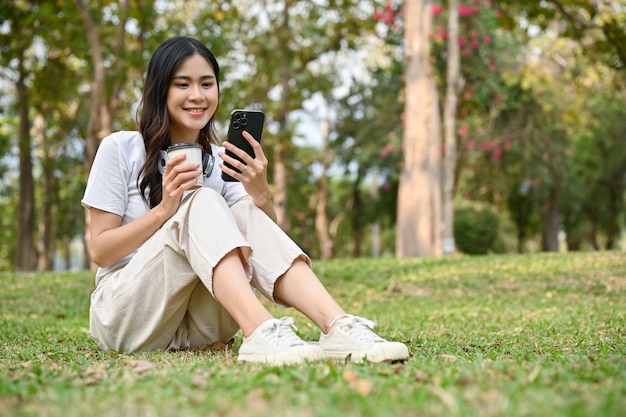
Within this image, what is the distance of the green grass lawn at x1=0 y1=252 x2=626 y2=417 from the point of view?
1.96m

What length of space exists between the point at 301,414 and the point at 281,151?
1506cm

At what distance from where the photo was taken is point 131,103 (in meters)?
21.7

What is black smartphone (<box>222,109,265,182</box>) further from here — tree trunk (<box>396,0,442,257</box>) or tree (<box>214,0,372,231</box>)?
tree (<box>214,0,372,231</box>)

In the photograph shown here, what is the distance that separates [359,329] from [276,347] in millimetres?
376

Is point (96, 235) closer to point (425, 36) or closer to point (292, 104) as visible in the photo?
point (425, 36)

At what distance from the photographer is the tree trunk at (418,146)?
12.3 m

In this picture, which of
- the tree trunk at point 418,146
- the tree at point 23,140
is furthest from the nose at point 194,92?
the tree at point 23,140

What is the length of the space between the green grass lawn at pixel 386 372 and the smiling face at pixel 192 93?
3.77ft

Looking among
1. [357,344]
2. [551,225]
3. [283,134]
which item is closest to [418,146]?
[283,134]

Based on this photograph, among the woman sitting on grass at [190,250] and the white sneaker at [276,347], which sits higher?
the woman sitting on grass at [190,250]

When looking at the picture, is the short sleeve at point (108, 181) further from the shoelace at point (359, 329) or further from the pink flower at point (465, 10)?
the pink flower at point (465, 10)

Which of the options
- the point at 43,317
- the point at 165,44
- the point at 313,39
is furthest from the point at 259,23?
the point at 165,44

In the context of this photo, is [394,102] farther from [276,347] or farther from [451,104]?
[276,347]

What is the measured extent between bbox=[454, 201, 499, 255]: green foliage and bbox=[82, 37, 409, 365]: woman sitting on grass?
17166mm
